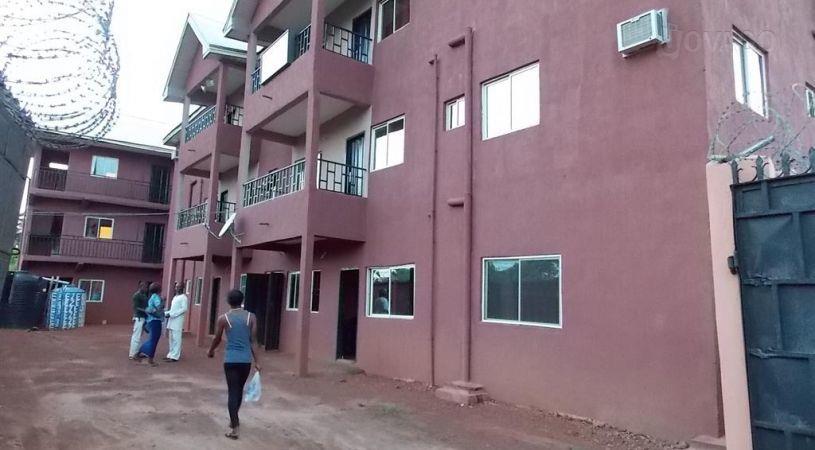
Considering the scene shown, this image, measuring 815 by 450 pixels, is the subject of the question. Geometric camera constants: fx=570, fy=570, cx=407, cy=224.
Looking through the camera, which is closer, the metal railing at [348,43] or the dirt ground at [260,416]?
the dirt ground at [260,416]

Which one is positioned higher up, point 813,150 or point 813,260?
point 813,150

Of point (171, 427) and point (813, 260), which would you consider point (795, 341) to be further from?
point (171, 427)

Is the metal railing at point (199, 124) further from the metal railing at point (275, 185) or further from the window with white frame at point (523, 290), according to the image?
the window with white frame at point (523, 290)

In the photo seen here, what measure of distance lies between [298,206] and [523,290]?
5332mm

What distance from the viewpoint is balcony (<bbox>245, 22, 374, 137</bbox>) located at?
40.4 ft

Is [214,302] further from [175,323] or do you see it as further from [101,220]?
[101,220]

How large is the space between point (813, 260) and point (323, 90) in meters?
9.72

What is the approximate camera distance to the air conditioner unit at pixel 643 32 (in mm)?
7211

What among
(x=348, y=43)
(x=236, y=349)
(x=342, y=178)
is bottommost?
(x=236, y=349)

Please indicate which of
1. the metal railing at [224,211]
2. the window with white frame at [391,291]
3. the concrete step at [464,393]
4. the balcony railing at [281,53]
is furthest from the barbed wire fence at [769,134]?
the metal railing at [224,211]

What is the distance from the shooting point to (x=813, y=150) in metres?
4.38

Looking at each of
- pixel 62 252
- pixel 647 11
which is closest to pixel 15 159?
pixel 647 11

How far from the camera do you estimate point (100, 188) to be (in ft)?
85.7

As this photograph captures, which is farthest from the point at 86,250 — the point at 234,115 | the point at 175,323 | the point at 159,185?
the point at 175,323
